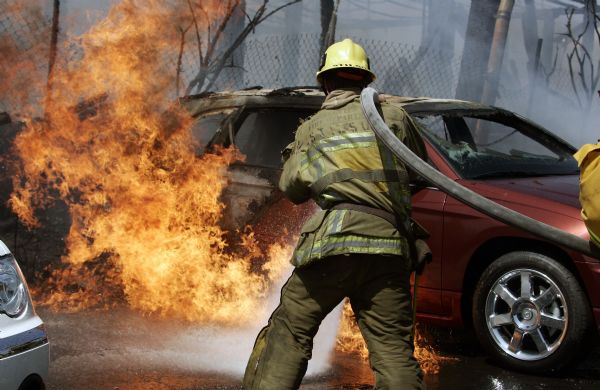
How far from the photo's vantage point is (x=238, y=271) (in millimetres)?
6320

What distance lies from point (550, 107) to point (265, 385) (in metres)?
12.4

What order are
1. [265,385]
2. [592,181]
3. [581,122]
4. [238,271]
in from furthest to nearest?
[581,122], [238,271], [265,385], [592,181]

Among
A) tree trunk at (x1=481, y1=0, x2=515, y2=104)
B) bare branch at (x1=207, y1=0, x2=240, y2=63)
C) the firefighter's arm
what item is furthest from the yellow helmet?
tree trunk at (x1=481, y1=0, x2=515, y2=104)

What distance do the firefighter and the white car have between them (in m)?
0.92

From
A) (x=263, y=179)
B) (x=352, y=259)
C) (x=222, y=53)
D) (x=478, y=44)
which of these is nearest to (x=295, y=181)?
(x=352, y=259)

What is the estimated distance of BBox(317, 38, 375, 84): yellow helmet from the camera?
399 cm

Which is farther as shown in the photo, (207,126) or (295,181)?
(207,126)

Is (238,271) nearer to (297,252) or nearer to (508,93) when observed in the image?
(297,252)

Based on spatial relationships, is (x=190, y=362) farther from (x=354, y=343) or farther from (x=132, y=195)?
(x=132, y=195)

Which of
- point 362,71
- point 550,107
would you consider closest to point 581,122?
point 550,107

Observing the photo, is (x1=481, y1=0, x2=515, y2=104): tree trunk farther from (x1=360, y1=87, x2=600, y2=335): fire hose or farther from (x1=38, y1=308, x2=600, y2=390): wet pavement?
(x1=360, y1=87, x2=600, y2=335): fire hose

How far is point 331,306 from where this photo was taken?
151 inches

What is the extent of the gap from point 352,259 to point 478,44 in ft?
29.5

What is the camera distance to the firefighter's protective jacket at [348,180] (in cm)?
374
